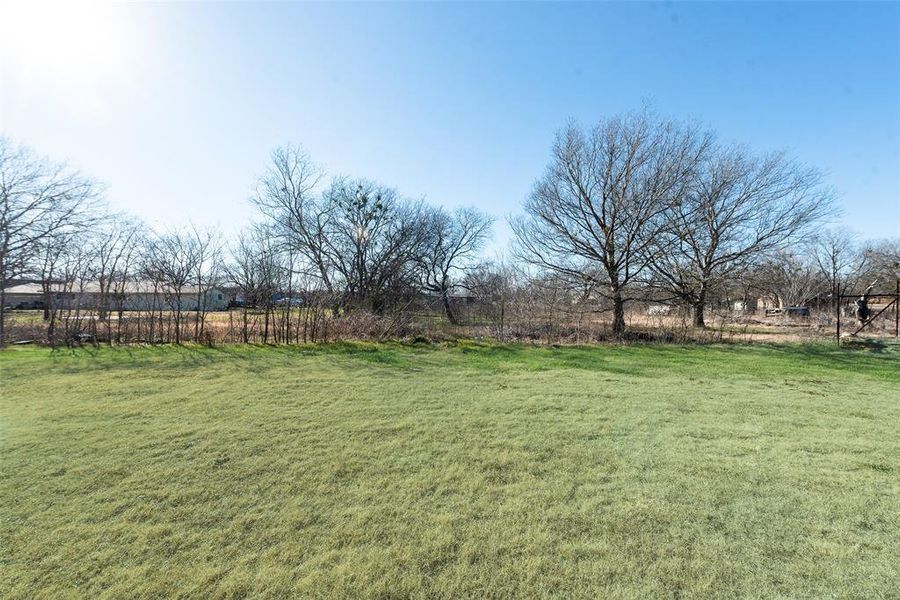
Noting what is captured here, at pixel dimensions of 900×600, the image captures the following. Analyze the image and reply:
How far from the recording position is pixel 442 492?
2.67 meters

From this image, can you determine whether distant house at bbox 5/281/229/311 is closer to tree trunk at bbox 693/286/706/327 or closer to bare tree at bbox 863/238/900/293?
tree trunk at bbox 693/286/706/327

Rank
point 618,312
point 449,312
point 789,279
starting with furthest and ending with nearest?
point 789,279, point 449,312, point 618,312

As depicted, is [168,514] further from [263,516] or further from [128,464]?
[128,464]

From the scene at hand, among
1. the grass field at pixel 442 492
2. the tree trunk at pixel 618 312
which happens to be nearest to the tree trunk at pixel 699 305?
the tree trunk at pixel 618 312

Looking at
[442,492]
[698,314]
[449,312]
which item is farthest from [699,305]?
[442,492]

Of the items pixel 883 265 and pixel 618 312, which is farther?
Result: pixel 883 265

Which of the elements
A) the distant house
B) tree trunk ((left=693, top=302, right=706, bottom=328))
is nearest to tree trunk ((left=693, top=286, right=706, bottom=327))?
tree trunk ((left=693, top=302, right=706, bottom=328))

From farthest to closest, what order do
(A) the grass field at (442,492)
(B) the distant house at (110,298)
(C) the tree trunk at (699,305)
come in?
(C) the tree trunk at (699,305)
(B) the distant house at (110,298)
(A) the grass field at (442,492)

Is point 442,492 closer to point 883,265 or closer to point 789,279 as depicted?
point 789,279

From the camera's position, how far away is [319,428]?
3961 millimetres

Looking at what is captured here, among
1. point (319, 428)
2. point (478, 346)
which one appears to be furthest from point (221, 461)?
point (478, 346)

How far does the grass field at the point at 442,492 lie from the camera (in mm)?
1866

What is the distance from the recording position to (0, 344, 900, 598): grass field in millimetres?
1866

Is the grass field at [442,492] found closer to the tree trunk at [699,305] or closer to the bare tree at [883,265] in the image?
the tree trunk at [699,305]
